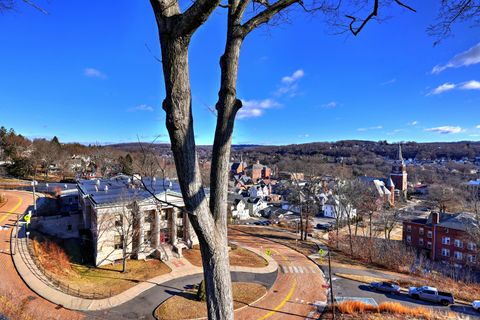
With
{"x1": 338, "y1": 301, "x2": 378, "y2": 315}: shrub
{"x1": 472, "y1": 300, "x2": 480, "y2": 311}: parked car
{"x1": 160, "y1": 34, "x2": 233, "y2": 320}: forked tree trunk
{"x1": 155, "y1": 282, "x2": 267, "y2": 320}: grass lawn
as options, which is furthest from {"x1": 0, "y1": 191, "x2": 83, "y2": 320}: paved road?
{"x1": 472, "y1": 300, "x2": 480, "y2": 311}: parked car

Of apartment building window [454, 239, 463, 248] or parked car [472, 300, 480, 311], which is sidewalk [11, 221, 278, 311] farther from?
apartment building window [454, 239, 463, 248]

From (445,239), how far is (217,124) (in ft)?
133

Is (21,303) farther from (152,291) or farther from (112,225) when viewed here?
(112,225)

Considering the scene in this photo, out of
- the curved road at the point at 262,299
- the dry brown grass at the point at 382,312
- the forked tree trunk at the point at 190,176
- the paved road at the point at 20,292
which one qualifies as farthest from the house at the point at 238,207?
the forked tree trunk at the point at 190,176

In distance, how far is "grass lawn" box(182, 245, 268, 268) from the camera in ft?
72.7

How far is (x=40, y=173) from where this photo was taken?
54.0 meters

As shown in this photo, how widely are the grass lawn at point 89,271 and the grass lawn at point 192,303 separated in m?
3.83

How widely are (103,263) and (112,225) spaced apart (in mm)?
3003

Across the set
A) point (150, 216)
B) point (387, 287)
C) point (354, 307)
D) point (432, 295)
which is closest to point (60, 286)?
point (150, 216)

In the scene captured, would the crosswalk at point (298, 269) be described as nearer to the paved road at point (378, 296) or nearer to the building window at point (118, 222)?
the paved road at point (378, 296)

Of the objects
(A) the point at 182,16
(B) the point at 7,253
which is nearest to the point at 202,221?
(A) the point at 182,16

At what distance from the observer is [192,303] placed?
50.9 ft

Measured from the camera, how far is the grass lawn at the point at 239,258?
22172mm

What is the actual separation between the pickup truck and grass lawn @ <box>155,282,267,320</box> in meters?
10.4
